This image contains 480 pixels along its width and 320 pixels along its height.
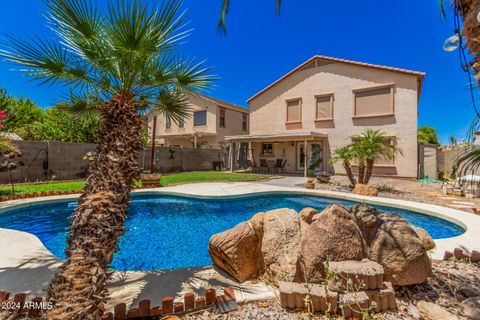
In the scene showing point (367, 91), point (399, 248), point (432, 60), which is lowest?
point (399, 248)

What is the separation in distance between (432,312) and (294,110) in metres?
17.1

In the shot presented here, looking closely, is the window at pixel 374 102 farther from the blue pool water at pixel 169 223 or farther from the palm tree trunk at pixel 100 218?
the palm tree trunk at pixel 100 218

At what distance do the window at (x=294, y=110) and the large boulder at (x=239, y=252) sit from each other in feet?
52.5

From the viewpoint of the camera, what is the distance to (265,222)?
3.50 m

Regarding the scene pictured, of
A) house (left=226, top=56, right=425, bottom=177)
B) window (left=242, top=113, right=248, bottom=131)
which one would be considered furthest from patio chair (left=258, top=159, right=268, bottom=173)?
window (left=242, top=113, right=248, bottom=131)

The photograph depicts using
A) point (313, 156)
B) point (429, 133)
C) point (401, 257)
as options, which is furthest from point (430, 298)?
point (429, 133)

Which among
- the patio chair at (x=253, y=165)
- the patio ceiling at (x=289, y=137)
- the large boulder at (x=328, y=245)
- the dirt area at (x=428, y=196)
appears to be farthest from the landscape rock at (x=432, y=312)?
the patio chair at (x=253, y=165)

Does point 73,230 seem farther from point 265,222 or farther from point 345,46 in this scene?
point 345,46

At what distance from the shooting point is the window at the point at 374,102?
14.4 metres

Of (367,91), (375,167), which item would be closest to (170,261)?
(375,167)

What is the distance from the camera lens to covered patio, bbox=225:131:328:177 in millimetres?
16297

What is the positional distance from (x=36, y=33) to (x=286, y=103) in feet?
56.9

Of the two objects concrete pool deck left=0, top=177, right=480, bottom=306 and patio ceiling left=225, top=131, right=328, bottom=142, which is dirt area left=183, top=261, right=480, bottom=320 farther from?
patio ceiling left=225, top=131, right=328, bottom=142

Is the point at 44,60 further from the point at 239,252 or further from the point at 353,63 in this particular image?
the point at 353,63
